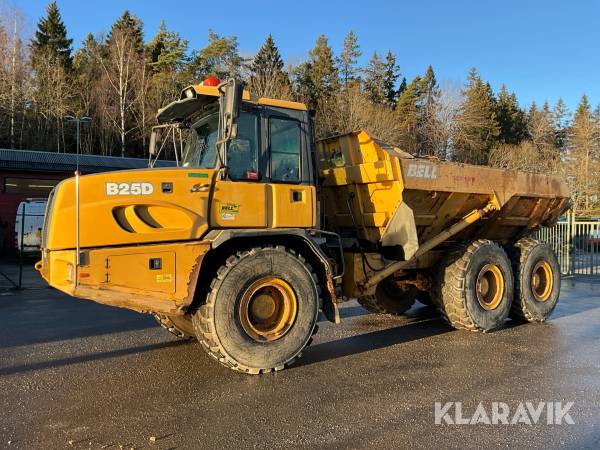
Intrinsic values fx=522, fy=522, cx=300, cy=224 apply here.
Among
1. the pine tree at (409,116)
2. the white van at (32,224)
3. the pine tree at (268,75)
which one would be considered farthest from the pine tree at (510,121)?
the white van at (32,224)

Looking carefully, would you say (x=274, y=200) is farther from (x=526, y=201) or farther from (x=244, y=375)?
(x=526, y=201)

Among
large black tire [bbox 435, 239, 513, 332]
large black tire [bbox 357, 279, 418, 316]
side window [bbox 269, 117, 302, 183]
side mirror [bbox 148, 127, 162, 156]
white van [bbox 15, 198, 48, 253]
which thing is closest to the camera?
side window [bbox 269, 117, 302, 183]

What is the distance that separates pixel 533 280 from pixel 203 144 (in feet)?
20.2

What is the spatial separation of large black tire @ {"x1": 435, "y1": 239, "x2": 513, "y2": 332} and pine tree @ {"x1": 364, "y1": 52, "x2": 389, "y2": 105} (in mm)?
49476

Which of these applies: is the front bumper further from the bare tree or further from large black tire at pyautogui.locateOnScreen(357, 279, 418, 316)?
the bare tree

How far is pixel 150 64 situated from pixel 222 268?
45.1m

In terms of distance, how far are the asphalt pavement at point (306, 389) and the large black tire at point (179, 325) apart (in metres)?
0.15

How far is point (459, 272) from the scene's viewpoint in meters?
7.64

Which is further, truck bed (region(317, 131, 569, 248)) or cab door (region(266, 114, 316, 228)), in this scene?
truck bed (region(317, 131, 569, 248))

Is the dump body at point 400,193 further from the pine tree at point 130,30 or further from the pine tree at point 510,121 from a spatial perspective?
the pine tree at point 510,121

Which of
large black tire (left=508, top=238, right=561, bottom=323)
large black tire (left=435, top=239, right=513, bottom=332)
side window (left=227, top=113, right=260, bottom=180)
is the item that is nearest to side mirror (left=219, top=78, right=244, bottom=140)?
side window (left=227, top=113, right=260, bottom=180)

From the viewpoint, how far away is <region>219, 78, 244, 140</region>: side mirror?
5.10 m

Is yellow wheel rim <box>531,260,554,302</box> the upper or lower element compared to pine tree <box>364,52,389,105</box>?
lower

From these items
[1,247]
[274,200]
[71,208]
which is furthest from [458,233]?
[1,247]
